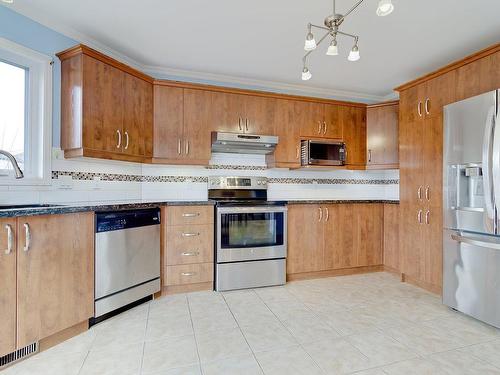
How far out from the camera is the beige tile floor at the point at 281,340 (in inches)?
65.2

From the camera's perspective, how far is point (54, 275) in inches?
71.9

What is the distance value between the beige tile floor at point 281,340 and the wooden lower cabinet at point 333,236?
21.6 inches

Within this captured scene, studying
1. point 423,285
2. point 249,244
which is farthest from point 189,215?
point 423,285

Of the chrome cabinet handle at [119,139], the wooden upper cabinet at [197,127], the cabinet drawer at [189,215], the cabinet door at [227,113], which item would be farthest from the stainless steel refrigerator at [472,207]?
the chrome cabinet handle at [119,139]

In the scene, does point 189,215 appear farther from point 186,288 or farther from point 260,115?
point 260,115

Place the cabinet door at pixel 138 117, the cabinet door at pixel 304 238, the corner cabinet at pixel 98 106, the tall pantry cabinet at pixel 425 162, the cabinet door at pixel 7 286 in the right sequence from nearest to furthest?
1. the cabinet door at pixel 7 286
2. the corner cabinet at pixel 98 106
3. the tall pantry cabinet at pixel 425 162
4. the cabinet door at pixel 138 117
5. the cabinet door at pixel 304 238

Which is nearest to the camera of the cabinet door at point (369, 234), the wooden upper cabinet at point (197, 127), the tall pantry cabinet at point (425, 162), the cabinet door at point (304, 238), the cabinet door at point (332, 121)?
the tall pantry cabinet at point (425, 162)

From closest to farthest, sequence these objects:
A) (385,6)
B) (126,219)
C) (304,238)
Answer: (385,6) → (126,219) → (304,238)

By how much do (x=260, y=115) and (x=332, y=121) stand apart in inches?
38.0

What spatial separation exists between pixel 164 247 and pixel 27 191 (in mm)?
1206

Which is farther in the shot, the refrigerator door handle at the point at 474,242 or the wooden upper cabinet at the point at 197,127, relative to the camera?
the wooden upper cabinet at the point at 197,127

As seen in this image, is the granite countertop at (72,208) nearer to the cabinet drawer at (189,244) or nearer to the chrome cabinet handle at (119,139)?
the cabinet drawer at (189,244)

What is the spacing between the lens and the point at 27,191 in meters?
2.16

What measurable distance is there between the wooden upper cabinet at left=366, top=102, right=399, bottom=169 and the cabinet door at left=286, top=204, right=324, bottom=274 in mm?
1114
